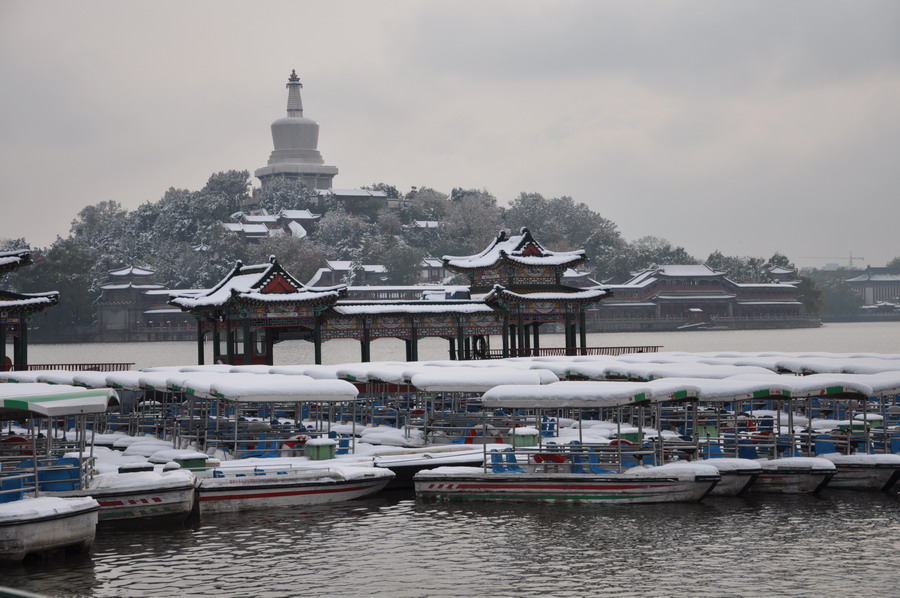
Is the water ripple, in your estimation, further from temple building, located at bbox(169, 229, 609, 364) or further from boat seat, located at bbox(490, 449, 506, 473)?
temple building, located at bbox(169, 229, 609, 364)

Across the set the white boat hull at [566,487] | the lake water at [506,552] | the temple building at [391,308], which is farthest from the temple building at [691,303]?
the lake water at [506,552]

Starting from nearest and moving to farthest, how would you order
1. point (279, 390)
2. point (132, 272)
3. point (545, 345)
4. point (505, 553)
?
point (505, 553)
point (279, 390)
point (545, 345)
point (132, 272)

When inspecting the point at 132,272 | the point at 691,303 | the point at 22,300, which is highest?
the point at 132,272

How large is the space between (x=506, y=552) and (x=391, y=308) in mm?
35417

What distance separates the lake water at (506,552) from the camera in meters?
21.0

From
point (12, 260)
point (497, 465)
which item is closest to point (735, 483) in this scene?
point (497, 465)

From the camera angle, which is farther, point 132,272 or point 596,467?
point 132,272

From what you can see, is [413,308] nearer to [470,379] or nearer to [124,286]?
[470,379]

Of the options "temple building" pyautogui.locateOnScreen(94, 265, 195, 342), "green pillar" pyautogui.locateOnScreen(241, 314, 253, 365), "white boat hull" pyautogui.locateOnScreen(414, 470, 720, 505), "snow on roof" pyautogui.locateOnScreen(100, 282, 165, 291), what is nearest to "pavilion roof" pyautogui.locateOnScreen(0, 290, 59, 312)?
"green pillar" pyautogui.locateOnScreen(241, 314, 253, 365)

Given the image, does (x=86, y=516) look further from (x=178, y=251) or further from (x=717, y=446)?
(x=178, y=251)

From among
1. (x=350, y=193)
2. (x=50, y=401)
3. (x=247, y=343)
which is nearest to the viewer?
(x=50, y=401)

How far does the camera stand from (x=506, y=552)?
2355 centimetres

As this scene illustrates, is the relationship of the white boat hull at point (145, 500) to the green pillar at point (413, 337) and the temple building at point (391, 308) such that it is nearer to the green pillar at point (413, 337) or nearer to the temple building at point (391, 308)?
the temple building at point (391, 308)

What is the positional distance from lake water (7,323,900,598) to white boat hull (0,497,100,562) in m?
0.35
